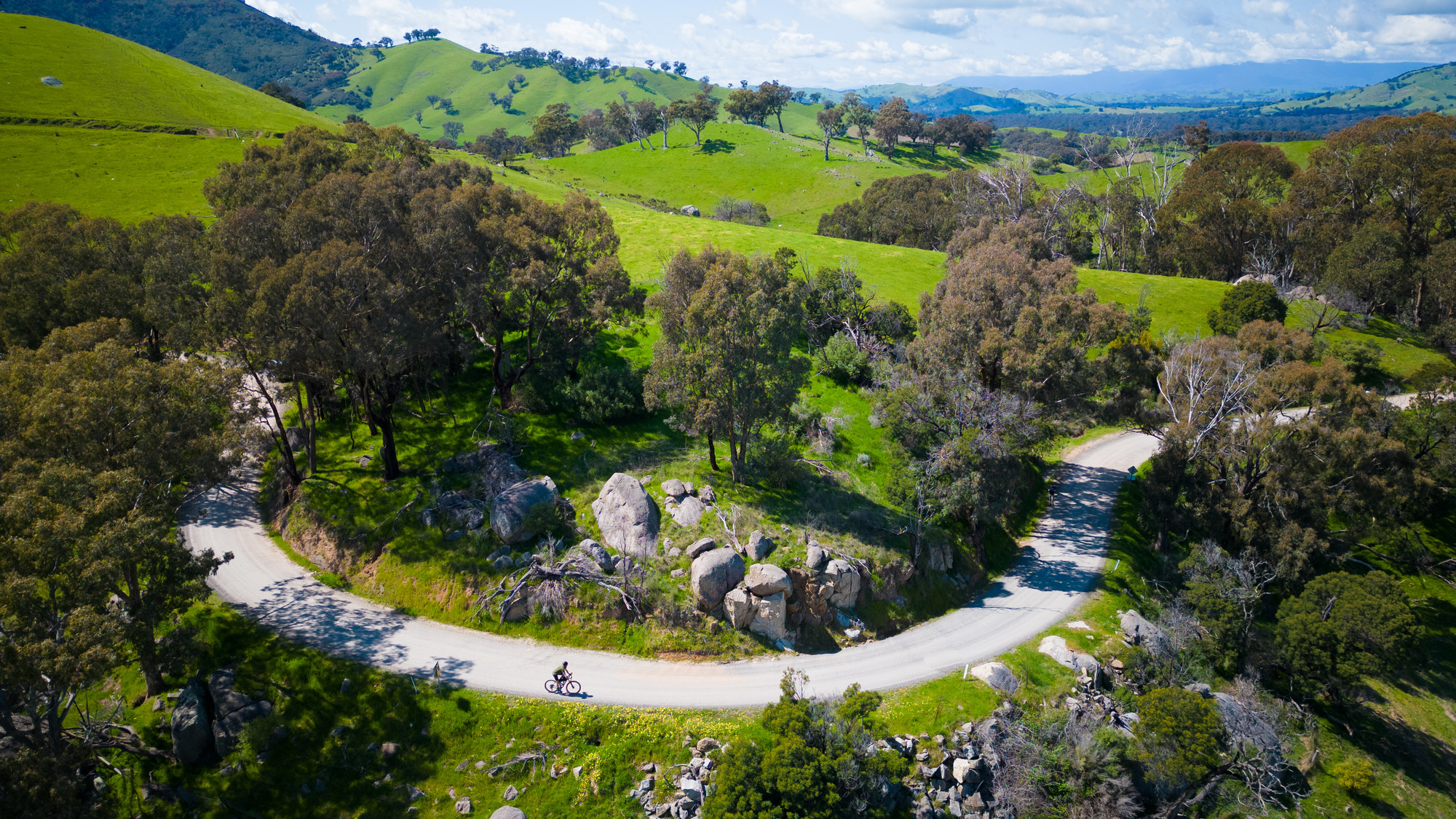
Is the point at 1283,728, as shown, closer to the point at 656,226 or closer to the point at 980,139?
the point at 656,226

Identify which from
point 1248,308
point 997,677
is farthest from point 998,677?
point 1248,308

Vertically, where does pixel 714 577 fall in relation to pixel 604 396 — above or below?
below

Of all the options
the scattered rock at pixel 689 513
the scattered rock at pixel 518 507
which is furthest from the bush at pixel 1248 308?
the scattered rock at pixel 518 507

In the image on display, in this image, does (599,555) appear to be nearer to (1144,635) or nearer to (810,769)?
(810,769)

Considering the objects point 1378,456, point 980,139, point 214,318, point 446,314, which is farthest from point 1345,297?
point 980,139

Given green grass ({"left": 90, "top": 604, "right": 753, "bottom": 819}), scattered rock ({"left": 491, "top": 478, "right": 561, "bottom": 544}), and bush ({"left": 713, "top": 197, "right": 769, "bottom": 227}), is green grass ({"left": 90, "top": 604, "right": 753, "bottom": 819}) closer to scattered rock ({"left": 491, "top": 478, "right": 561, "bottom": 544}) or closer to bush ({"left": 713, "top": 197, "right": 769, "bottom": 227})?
scattered rock ({"left": 491, "top": 478, "right": 561, "bottom": 544})

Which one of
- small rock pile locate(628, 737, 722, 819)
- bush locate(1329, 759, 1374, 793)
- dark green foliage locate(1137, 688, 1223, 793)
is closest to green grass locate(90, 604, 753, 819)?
small rock pile locate(628, 737, 722, 819)
